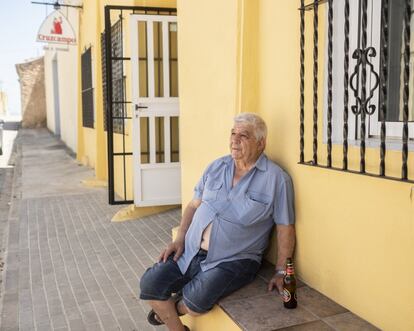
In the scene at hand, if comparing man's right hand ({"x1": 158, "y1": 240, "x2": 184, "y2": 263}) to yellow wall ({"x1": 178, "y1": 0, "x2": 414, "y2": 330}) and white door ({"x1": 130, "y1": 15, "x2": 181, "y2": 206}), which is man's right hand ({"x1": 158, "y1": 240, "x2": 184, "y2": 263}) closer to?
yellow wall ({"x1": 178, "y1": 0, "x2": 414, "y2": 330})

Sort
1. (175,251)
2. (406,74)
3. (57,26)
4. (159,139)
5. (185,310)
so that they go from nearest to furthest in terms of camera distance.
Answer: (406,74) → (185,310) → (175,251) → (159,139) → (57,26)

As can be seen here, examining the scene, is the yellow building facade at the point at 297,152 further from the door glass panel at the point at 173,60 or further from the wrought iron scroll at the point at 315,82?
the door glass panel at the point at 173,60

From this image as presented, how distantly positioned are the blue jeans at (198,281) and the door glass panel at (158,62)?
3539 mm

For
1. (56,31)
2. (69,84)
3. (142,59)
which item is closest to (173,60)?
(142,59)

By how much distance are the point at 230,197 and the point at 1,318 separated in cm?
198

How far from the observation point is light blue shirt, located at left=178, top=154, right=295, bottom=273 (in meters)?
2.56

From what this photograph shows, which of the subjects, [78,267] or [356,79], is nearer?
[356,79]

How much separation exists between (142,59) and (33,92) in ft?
76.7

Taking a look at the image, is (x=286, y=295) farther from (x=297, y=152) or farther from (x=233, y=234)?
(x=297, y=152)

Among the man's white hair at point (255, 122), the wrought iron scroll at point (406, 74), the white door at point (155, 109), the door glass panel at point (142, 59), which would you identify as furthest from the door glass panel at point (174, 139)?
the wrought iron scroll at point (406, 74)

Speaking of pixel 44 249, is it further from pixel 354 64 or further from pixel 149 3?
pixel 354 64

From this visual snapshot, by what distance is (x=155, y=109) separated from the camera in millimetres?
5680

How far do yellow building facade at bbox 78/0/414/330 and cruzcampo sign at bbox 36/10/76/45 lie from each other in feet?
23.8

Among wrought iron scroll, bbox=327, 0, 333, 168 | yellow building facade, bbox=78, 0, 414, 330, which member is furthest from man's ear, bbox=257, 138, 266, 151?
wrought iron scroll, bbox=327, 0, 333, 168
